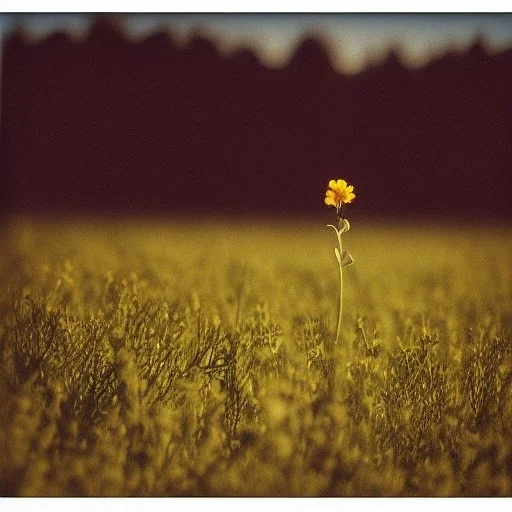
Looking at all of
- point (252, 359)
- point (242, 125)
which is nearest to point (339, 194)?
point (242, 125)

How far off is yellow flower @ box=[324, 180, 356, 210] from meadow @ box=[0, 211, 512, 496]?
0.33ft

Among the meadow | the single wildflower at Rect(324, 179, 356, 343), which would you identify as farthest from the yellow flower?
the meadow

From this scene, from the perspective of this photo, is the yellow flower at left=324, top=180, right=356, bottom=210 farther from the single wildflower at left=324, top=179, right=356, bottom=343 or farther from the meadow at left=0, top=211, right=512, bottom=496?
the meadow at left=0, top=211, right=512, bottom=496

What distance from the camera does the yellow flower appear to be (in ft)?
7.87

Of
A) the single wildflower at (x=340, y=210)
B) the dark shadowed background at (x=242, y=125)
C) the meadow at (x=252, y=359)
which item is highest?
the dark shadowed background at (x=242, y=125)

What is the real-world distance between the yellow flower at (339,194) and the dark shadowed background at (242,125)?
3 centimetres

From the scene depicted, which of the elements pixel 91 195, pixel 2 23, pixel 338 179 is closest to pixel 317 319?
pixel 338 179

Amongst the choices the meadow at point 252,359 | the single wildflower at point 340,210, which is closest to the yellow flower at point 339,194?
the single wildflower at point 340,210

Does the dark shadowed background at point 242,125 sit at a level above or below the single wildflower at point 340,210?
above

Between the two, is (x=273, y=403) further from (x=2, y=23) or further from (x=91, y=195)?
(x=2, y=23)

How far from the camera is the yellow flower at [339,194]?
2.40m

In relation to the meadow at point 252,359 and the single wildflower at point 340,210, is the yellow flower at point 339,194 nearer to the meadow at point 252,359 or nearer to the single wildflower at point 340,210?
the single wildflower at point 340,210

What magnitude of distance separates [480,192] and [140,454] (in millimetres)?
1614

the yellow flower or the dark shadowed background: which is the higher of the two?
the dark shadowed background
